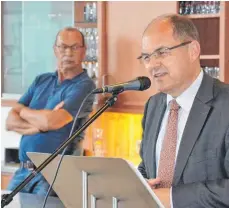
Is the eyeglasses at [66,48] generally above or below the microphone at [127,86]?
above

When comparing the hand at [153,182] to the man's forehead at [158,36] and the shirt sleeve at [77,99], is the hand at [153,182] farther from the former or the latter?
the shirt sleeve at [77,99]

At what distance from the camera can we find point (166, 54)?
2.04 m

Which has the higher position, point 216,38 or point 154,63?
point 216,38

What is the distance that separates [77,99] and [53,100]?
155 millimetres

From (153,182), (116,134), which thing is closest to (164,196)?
Result: (153,182)

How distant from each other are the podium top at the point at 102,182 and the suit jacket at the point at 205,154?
0.32 meters

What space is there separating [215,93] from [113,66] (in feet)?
5.86

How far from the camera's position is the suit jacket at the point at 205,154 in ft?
6.33

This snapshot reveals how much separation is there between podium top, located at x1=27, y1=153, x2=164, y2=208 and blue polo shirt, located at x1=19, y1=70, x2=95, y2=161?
128cm

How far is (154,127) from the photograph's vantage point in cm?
227

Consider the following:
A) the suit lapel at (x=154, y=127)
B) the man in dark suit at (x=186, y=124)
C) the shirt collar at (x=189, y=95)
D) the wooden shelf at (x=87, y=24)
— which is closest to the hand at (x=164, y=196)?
the man in dark suit at (x=186, y=124)

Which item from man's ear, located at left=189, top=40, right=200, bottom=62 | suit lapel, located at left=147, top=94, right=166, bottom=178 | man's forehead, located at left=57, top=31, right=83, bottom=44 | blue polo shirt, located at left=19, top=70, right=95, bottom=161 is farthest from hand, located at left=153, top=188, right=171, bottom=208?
man's forehead, located at left=57, top=31, right=83, bottom=44

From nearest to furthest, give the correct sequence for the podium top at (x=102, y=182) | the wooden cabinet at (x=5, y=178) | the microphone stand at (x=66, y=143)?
1. the podium top at (x=102, y=182)
2. the microphone stand at (x=66, y=143)
3. the wooden cabinet at (x=5, y=178)

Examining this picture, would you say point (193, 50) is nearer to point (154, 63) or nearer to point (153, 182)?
point (154, 63)
